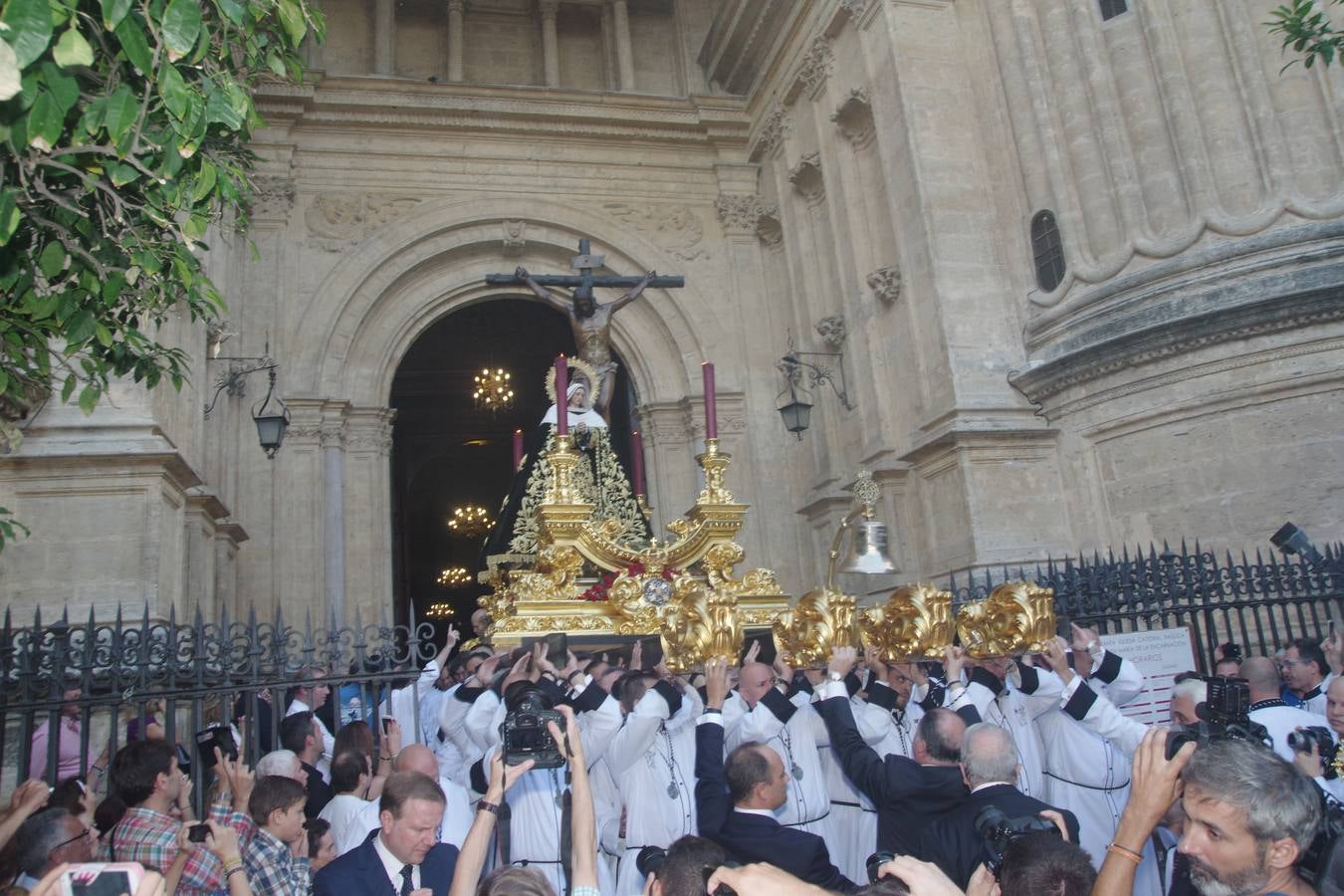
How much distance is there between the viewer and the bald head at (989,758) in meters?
3.75

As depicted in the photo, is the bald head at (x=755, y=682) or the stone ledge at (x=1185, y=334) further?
the stone ledge at (x=1185, y=334)

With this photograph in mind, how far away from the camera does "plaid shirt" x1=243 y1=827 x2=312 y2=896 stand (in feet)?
12.3

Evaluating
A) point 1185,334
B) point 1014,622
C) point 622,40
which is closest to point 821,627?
point 1014,622

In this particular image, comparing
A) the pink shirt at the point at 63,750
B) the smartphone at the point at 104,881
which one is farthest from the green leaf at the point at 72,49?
the pink shirt at the point at 63,750

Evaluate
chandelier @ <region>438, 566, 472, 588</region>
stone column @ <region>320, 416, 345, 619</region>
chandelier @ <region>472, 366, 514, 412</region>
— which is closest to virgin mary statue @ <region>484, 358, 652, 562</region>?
stone column @ <region>320, 416, 345, 619</region>

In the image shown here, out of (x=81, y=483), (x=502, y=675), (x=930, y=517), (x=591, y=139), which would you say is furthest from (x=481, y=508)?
(x=502, y=675)

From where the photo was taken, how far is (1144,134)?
11719mm

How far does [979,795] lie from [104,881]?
2843 millimetres

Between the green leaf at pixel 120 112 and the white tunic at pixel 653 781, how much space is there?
3.19 metres

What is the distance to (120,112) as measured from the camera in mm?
3148

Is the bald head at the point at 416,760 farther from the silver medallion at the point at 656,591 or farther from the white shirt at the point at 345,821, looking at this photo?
the silver medallion at the point at 656,591

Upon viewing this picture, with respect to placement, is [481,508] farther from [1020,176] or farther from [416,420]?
[1020,176]

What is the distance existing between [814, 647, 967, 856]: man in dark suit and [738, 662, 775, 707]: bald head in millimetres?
778

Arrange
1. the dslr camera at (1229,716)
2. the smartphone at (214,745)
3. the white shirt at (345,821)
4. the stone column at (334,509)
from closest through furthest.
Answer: the dslr camera at (1229,716) < the smartphone at (214,745) < the white shirt at (345,821) < the stone column at (334,509)
